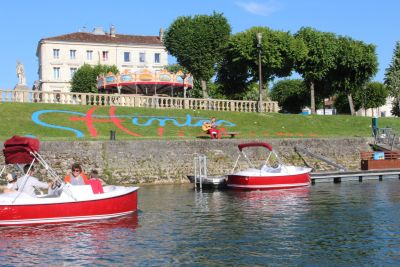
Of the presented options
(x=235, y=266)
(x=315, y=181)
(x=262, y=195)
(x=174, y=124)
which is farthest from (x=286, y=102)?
(x=235, y=266)

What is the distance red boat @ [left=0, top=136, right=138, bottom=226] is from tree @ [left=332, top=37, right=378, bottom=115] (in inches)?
2302

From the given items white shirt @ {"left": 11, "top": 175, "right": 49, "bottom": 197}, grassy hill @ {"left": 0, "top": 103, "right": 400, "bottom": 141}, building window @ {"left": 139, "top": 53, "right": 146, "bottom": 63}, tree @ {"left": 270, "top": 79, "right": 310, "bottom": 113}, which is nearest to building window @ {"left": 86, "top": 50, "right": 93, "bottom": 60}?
building window @ {"left": 139, "top": 53, "right": 146, "bottom": 63}

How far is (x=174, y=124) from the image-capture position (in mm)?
50938

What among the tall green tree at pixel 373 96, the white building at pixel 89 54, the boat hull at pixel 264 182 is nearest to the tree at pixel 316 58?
the tall green tree at pixel 373 96

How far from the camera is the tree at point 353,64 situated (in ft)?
250

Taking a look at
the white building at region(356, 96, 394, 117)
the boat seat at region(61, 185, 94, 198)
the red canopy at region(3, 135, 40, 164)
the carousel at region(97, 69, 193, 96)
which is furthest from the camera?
the white building at region(356, 96, 394, 117)

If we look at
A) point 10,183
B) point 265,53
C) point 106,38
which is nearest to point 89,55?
point 106,38

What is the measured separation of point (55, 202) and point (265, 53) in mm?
53343

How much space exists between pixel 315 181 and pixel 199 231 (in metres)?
20.8

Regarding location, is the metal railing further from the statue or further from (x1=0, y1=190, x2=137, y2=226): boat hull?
the statue

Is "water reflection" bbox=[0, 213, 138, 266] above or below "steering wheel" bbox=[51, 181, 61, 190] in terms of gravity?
below

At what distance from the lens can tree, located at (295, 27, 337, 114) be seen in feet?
246

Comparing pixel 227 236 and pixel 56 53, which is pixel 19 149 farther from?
pixel 56 53

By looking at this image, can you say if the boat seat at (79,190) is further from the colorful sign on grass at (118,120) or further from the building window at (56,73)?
the building window at (56,73)
